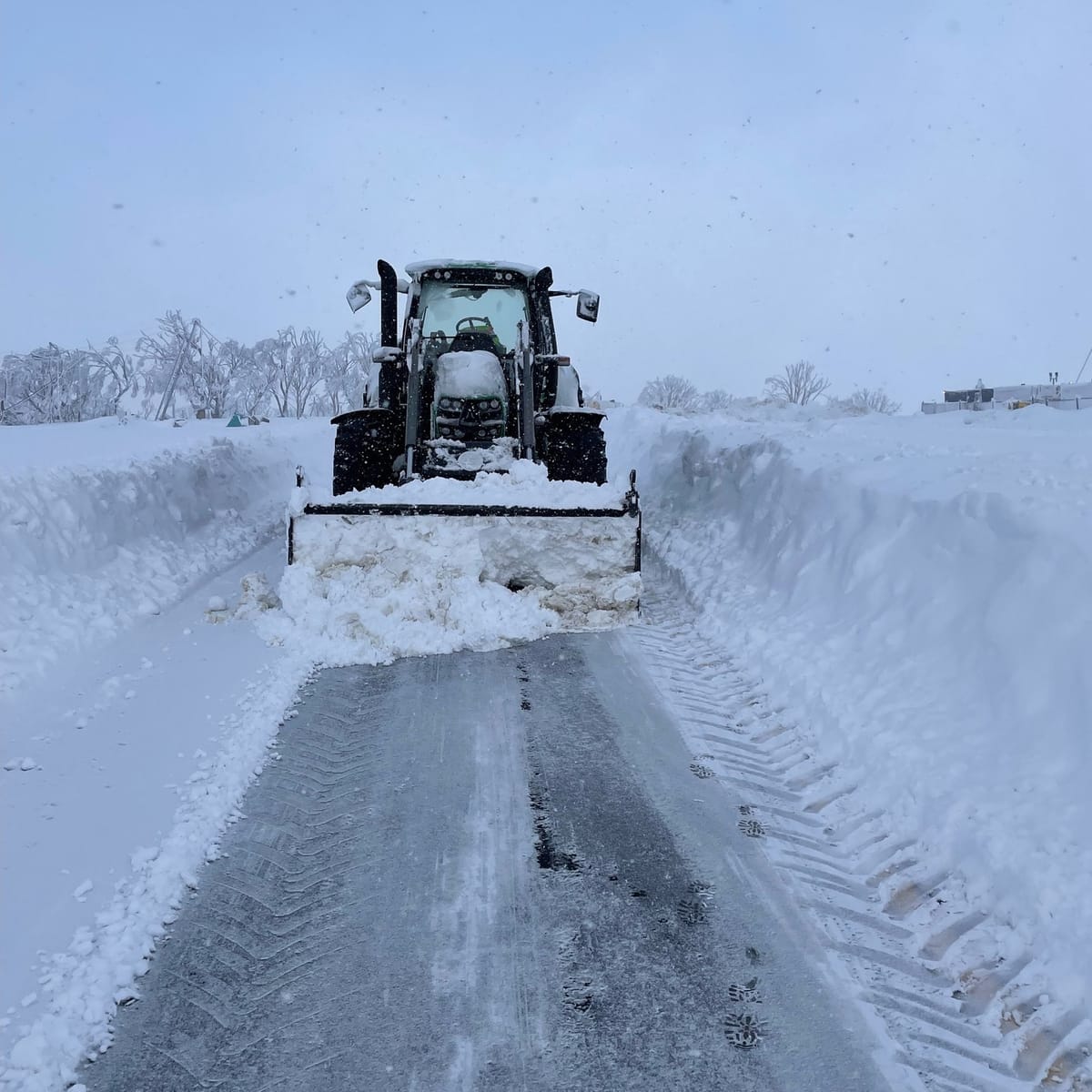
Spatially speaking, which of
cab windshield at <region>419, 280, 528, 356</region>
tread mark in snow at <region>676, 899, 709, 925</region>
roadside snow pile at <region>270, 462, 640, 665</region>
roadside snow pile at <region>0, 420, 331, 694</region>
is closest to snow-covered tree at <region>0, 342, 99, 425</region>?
roadside snow pile at <region>0, 420, 331, 694</region>

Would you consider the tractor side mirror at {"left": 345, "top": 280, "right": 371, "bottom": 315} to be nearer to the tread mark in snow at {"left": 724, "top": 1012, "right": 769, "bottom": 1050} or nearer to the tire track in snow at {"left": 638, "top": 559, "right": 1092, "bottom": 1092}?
the tire track in snow at {"left": 638, "top": 559, "right": 1092, "bottom": 1092}

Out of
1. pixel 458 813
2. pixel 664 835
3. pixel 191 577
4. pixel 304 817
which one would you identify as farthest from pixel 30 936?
pixel 191 577

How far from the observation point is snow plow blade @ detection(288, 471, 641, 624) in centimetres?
583

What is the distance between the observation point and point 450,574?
5812 mm

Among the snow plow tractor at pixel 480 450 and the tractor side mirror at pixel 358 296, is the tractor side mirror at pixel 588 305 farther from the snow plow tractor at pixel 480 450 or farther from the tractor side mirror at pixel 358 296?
the tractor side mirror at pixel 358 296

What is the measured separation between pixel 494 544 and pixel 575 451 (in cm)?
195

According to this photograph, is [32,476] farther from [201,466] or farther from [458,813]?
[458,813]

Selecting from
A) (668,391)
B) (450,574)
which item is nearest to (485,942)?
(450,574)

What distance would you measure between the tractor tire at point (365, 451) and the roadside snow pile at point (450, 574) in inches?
41.7

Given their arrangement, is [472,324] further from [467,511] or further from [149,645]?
[149,645]

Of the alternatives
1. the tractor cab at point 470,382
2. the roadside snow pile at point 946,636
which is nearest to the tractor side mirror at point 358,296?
the tractor cab at point 470,382

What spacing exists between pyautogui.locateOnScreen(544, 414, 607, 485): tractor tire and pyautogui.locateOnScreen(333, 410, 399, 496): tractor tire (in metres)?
1.41

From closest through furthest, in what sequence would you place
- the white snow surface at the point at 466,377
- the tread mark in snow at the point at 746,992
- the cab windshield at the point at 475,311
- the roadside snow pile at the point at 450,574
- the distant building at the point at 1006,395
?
the tread mark in snow at the point at 746,992 → the roadside snow pile at the point at 450,574 → the white snow surface at the point at 466,377 → the cab windshield at the point at 475,311 → the distant building at the point at 1006,395

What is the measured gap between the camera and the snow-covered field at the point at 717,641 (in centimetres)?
265
